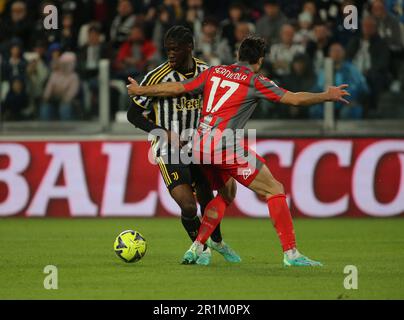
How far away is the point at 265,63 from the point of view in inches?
609

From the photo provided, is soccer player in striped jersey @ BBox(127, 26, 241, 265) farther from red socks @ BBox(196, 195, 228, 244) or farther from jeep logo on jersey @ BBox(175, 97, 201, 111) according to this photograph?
red socks @ BBox(196, 195, 228, 244)

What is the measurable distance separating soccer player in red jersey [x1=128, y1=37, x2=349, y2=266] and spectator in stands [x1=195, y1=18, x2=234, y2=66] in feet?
20.5

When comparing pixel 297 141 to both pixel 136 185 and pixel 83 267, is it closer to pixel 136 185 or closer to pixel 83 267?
pixel 136 185

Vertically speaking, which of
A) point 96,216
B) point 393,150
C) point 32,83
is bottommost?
point 96,216

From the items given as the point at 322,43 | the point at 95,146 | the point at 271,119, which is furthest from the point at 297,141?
the point at 95,146

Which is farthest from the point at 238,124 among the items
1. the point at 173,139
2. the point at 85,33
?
the point at 85,33

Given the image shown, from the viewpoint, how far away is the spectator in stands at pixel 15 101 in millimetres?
15672

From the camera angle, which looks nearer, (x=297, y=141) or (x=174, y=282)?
(x=174, y=282)

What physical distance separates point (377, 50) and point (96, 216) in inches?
193

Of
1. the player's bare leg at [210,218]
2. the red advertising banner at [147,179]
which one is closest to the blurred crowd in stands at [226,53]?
the red advertising banner at [147,179]

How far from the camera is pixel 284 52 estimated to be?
1560cm

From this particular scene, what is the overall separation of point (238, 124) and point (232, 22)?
7345 millimetres

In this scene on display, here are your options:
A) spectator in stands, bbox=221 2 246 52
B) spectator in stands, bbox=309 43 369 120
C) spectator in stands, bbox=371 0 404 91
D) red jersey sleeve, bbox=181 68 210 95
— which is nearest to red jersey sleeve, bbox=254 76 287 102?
red jersey sleeve, bbox=181 68 210 95

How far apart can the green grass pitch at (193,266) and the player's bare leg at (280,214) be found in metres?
0.13
